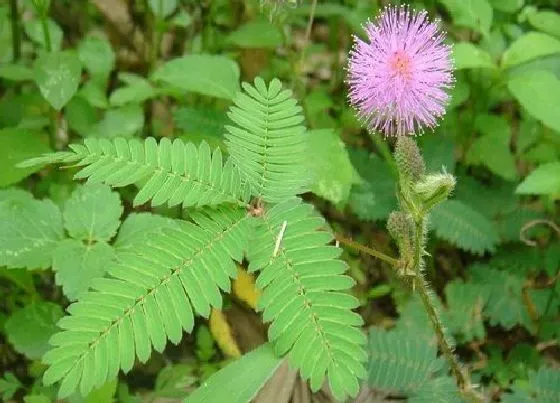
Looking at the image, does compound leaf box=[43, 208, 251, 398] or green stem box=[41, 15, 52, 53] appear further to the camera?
green stem box=[41, 15, 52, 53]

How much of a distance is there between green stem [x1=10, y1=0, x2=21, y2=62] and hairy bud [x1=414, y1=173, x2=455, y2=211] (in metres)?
1.43

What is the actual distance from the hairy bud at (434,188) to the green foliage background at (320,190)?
23cm

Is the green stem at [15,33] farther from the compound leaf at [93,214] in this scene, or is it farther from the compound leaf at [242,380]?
the compound leaf at [242,380]

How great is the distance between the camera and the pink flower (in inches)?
56.5

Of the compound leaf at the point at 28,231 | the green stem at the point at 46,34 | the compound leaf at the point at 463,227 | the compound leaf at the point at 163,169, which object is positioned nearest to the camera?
the compound leaf at the point at 163,169

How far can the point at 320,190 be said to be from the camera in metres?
1.77

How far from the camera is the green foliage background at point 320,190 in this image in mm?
1633

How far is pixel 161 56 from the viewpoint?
8.63ft

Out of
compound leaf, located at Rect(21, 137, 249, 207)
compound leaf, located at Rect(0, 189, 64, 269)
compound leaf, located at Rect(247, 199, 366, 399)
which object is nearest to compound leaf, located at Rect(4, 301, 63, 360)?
compound leaf, located at Rect(0, 189, 64, 269)

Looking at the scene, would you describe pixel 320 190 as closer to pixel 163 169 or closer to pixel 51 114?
pixel 163 169

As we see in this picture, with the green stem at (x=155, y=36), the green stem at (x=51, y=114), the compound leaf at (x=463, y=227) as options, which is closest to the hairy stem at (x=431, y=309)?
the compound leaf at (x=463, y=227)

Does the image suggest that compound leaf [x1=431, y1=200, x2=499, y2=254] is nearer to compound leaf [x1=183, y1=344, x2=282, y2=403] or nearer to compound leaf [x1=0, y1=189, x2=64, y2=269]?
compound leaf [x1=183, y1=344, x2=282, y2=403]

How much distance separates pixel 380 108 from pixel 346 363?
1.66 ft

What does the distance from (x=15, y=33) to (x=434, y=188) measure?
1.50m
